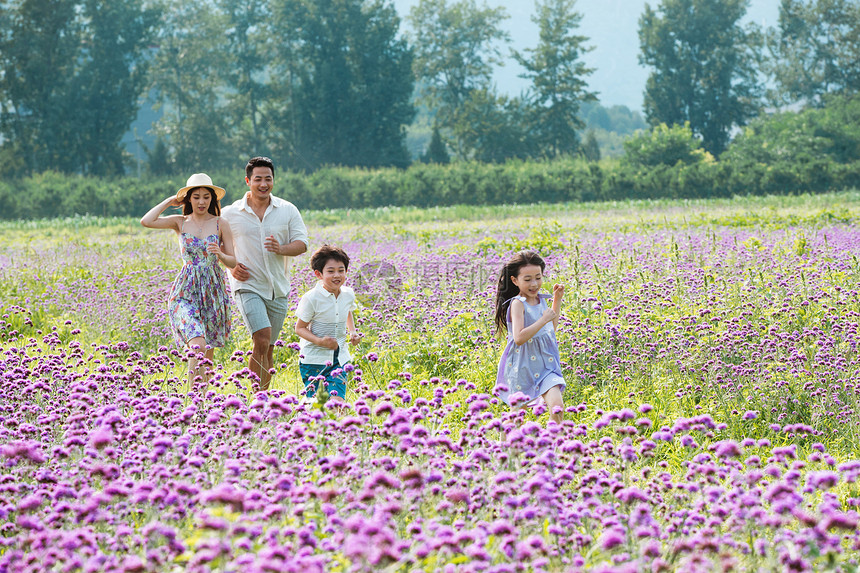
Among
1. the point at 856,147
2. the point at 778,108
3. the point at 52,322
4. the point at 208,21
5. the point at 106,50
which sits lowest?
the point at 52,322

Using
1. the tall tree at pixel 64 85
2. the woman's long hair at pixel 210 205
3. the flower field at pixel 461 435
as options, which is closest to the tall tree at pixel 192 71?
the tall tree at pixel 64 85

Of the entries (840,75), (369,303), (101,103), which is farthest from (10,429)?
(840,75)

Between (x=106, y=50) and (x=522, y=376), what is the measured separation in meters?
51.1

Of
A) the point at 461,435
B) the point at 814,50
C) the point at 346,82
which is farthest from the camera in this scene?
the point at 814,50

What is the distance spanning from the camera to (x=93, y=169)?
48594 mm

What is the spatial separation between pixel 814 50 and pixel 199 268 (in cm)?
6493

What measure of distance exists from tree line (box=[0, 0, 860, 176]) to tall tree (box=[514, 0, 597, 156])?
16cm

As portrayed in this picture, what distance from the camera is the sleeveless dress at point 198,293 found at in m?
5.95

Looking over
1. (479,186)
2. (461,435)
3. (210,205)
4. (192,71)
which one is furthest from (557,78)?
(461,435)

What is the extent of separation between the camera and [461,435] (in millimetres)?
3262

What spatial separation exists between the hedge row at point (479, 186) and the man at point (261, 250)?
116ft

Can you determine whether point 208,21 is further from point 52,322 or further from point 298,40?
point 52,322

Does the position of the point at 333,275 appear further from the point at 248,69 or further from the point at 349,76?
the point at 248,69

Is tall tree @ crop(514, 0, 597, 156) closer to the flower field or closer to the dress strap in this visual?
the flower field
